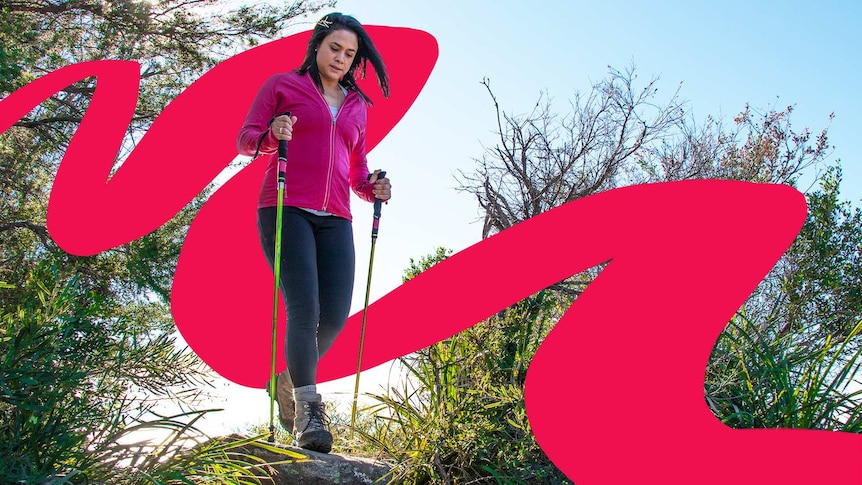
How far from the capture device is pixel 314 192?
3359 millimetres

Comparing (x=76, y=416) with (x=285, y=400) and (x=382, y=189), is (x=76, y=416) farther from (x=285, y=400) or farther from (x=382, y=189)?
(x=382, y=189)

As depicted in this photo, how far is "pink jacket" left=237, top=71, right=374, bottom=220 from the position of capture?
11.0 feet

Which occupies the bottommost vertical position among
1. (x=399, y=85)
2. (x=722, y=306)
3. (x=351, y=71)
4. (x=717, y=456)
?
(x=717, y=456)

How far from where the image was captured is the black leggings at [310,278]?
3182 millimetres

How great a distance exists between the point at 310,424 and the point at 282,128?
1239mm

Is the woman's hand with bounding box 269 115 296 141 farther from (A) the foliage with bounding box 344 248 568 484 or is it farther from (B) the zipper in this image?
(A) the foliage with bounding box 344 248 568 484

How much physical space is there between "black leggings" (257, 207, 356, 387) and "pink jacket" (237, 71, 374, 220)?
7 cm

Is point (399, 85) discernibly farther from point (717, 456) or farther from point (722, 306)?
point (717, 456)

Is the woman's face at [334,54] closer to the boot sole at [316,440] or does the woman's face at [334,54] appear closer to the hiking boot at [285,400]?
the hiking boot at [285,400]

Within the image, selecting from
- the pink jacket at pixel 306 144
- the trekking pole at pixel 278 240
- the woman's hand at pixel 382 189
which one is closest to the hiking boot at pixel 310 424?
the trekking pole at pixel 278 240

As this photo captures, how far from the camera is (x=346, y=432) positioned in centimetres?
408

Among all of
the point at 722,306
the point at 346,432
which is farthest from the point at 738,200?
the point at 346,432

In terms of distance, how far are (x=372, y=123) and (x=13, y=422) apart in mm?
2844

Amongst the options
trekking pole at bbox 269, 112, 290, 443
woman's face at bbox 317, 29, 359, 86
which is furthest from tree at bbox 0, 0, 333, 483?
woman's face at bbox 317, 29, 359, 86
